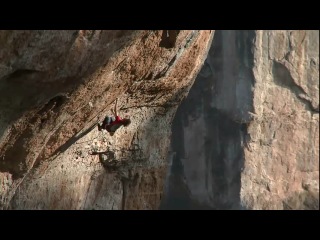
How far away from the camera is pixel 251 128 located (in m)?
6.23

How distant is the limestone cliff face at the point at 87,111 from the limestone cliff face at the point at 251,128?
2776mm

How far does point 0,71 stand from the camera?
1963mm

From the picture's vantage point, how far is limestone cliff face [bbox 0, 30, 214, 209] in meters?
2.08

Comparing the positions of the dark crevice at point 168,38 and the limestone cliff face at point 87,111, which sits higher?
the dark crevice at point 168,38

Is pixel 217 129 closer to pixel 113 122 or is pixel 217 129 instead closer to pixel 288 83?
pixel 288 83

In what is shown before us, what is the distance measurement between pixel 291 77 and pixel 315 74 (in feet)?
1.09

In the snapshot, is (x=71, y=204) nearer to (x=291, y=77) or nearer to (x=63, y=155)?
(x=63, y=155)

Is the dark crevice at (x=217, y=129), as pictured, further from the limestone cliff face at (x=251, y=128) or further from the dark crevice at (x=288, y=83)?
the dark crevice at (x=288, y=83)

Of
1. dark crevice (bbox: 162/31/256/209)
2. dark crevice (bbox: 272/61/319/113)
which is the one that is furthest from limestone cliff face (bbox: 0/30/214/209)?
dark crevice (bbox: 272/61/319/113)

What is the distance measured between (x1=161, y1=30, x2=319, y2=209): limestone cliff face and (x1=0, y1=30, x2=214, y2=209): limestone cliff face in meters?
2.78

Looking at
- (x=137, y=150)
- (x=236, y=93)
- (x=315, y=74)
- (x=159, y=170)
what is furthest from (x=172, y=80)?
(x=315, y=74)

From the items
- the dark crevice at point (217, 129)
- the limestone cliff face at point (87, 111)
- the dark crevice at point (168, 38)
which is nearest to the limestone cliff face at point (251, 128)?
the dark crevice at point (217, 129)

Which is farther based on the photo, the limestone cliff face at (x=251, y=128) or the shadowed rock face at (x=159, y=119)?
the limestone cliff face at (x=251, y=128)

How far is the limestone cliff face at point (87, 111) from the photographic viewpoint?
6.81 feet
